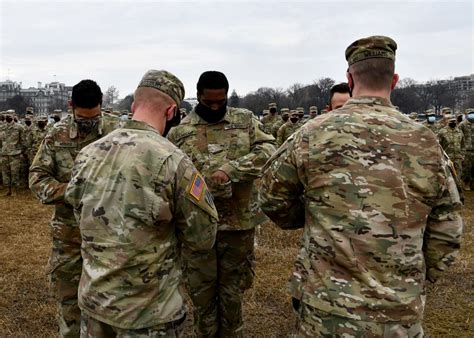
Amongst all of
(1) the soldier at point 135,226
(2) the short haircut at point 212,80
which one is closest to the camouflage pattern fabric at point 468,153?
(2) the short haircut at point 212,80

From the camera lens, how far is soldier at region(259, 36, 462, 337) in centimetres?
207

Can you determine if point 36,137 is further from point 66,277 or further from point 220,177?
point 220,177

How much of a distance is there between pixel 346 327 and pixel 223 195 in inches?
69.5

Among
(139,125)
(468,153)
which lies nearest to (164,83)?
(139,125)

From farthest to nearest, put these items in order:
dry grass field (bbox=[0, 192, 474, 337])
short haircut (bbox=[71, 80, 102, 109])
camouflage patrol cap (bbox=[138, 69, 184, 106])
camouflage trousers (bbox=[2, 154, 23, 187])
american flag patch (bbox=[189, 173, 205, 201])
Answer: camouflage trousers (bbox=[2, 154, 23, 187])
dry grass field (bbox=[0, 192, 474, 337])
short haircut (bbox=[71, 80, 102, 109])
camouflage patrol cap (bbox=[138, 69, 184, 106])
american flag patch (bbox=[189, 173, 205, 201])

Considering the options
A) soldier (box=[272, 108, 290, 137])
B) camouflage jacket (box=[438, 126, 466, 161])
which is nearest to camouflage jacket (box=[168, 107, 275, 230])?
camouflage jacket (box=[438, 126, 466, 161])

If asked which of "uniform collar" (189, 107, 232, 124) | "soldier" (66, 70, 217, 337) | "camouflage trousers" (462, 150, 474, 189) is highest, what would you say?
"uniform collar" (189, 107, 232, 124)

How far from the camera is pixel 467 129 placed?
1351cm

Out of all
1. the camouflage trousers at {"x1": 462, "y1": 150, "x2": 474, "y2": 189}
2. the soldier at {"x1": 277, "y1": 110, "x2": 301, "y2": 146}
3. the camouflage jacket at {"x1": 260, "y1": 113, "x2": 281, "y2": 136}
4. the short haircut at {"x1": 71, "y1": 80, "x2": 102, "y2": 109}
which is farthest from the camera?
the camouflage jacket at {"x1": 260, "y1": 113, "x2": 281, "y2": 136}

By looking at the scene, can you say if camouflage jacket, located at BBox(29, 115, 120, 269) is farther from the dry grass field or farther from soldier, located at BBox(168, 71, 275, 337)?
the dry grass field

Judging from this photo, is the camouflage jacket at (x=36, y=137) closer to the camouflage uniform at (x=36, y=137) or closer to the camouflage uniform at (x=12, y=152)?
the camouflage uniform at (x=36, y=137)

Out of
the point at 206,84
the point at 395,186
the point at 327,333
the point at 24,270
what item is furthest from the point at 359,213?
the point at 24,270

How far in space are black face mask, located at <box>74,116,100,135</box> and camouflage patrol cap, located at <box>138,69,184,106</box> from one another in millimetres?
1419

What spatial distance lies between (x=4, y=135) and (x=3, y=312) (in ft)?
30.5
